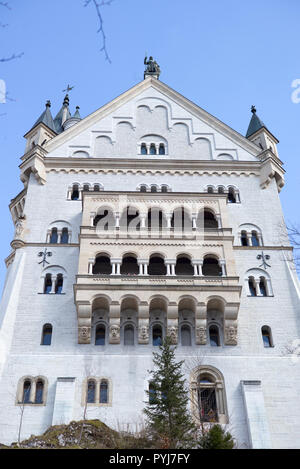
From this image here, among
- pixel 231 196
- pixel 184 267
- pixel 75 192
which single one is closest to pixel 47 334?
pixel 184 267

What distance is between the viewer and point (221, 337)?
93.6 feet

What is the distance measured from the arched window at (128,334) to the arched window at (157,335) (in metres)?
0.97

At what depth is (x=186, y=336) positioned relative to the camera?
28.7 meters

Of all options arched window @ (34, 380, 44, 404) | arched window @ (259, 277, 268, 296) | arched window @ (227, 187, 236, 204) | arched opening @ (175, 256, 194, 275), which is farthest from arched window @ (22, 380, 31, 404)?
arched window @ (227, 187, 236, 204)

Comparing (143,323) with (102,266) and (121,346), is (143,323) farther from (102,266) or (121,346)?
(102,266)

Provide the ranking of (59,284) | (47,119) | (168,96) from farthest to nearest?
(168,96)
(47,119)
(59,284)

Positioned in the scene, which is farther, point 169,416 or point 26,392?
point 26,392

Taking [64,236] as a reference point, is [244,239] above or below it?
below

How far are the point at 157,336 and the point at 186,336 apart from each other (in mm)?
1339

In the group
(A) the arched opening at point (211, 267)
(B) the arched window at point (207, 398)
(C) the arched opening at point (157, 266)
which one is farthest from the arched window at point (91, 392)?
(A) the arched opening at point (211, 267)

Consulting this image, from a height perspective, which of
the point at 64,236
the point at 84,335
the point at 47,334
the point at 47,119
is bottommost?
the point at 84,335

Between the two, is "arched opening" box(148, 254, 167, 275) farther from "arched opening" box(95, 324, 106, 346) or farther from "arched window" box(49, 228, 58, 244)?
"arched window" box(49, 228, 58, 244)

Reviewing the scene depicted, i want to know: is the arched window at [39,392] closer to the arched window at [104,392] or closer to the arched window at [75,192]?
the arched window at [104,392]

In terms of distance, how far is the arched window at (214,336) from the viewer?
28414 mm
